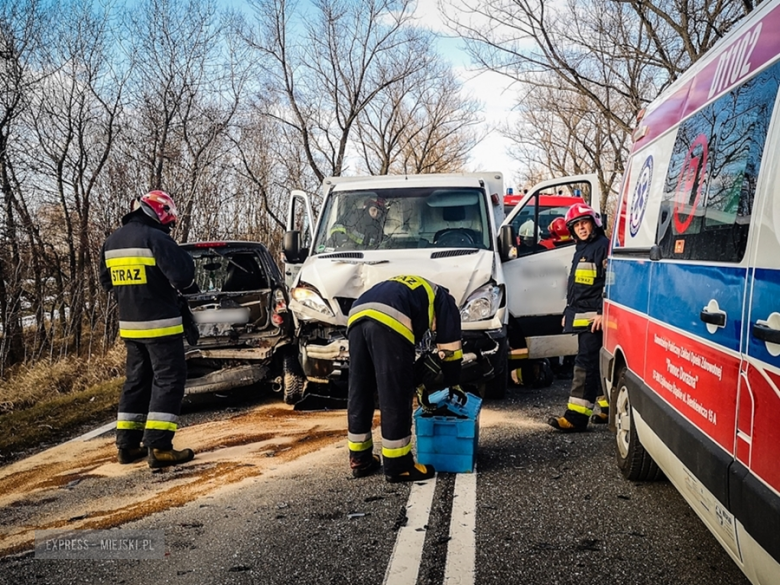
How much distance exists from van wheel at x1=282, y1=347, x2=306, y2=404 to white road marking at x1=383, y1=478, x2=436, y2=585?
9.21ft

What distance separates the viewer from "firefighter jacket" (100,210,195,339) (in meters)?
5.18

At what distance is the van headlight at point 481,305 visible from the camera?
6.15 meters

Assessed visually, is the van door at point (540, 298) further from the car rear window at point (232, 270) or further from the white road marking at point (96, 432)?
the white road marking at point (96, 432)

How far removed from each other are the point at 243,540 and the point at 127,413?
2124mm

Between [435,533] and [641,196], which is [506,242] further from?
[435,533]

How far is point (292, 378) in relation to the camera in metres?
7.11

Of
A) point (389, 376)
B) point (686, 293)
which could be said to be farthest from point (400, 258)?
point (686, 293)

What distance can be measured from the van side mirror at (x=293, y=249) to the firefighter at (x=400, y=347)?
300 cm

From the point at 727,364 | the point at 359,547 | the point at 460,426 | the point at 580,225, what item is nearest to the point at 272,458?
the point at 460,426

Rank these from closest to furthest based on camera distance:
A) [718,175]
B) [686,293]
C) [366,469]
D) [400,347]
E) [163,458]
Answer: [718,175] → [686,293] → [400,347] → [366,469] → [163,458]

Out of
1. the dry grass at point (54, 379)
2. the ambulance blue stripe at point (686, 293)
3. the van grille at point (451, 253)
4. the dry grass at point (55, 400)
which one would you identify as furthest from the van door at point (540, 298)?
the dry grass at point (54, 379)

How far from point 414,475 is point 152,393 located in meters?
2.11

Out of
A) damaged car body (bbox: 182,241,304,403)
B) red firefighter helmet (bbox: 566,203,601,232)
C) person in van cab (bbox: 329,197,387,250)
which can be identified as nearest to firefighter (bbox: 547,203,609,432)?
red firefighter helmet (bbox: 566,203,601,232)

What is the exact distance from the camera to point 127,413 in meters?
5.34
